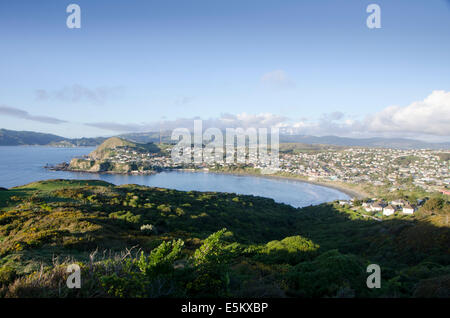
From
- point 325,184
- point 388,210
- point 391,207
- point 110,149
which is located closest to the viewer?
point 388,210

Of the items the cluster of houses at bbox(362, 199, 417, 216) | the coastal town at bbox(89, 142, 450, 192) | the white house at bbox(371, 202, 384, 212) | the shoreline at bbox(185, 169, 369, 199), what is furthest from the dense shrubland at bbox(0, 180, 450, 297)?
the coastal town at bbox(89, 142, 450, 192)

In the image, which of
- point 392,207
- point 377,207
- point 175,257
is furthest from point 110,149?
point 175,257

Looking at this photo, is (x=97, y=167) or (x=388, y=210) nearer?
(x=388, y=210)

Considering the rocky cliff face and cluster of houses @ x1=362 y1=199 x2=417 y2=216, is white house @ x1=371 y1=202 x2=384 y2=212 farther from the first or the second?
the rocky cliff face

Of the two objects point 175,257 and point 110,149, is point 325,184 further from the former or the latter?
point 110,149

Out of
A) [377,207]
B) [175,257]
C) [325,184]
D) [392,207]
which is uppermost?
[175,257]

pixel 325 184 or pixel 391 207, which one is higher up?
pixel 391 207

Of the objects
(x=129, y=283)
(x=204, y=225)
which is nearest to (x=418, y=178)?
(x=204, y=225)
